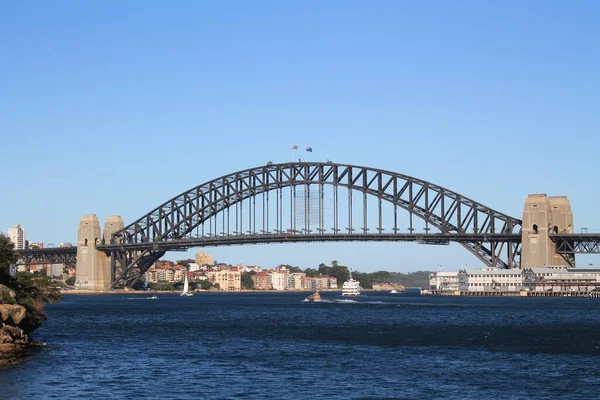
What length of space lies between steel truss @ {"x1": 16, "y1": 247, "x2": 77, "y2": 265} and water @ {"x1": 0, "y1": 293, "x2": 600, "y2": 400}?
113 m

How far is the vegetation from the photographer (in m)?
57.2

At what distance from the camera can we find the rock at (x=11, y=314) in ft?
166

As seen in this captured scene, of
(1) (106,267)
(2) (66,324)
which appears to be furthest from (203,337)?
(1) (106,267)

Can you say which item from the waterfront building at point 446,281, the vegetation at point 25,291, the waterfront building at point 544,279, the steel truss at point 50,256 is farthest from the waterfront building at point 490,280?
the vegetation at point 25,291

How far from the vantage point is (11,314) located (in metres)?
51.2

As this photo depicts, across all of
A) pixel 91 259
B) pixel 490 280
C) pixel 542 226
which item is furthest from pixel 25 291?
pixel 91 259

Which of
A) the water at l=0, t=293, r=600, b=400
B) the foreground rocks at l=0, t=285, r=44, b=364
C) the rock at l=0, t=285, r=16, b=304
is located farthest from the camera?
the rock at l=0, t=285, r=16, b=304

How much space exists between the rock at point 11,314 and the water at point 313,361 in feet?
7.61

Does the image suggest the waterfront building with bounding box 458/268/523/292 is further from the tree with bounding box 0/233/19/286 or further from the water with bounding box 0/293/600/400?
the tree with bounding box 0/233/19/286

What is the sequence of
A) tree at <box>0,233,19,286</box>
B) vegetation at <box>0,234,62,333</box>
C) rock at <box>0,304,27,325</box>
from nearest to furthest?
rock at <box>0,304,27,325</box> < vegetation at <box>0,234,62,333</box> < tree at <box>0,233,19,286</box>

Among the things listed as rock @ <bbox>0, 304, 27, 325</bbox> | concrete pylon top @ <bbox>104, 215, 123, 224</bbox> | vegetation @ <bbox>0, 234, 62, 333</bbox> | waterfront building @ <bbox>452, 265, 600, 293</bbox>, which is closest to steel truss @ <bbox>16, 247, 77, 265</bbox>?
concrete pylon top @ <bbox>104, 215, 123, 224</bbox>

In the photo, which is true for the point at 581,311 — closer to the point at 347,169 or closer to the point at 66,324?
the point at 66,324

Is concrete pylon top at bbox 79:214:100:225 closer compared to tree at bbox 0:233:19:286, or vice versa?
tree at bbox 0:233:19:286

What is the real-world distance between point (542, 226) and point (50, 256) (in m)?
102
